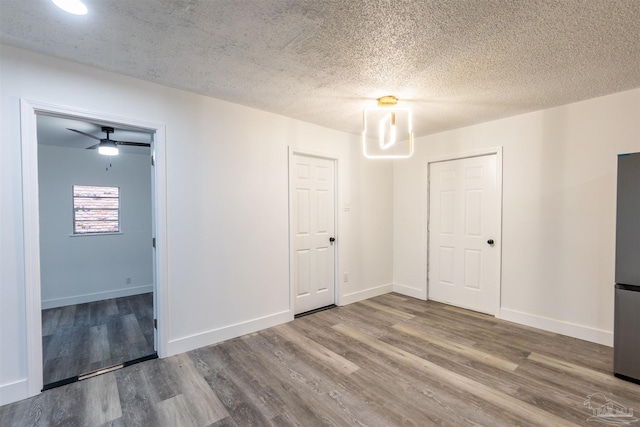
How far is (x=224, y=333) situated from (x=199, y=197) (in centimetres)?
144

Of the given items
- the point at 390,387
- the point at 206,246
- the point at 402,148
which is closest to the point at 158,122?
the point at 206,246

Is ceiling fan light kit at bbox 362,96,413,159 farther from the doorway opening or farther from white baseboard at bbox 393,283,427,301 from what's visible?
the doorway opening

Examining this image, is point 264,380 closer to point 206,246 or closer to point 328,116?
point 206,246

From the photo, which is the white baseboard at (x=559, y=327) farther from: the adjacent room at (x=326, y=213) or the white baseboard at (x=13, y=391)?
the white baseboard at (x=13, y=391)

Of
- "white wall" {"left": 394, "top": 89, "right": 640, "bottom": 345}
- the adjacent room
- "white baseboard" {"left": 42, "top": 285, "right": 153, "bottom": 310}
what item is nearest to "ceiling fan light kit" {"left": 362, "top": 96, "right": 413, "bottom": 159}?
the adjacent room

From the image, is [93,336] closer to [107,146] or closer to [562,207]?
[107,146]

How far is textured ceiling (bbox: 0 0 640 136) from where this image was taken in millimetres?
1630

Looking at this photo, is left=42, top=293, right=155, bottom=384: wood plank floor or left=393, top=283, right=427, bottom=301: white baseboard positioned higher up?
left=393, top=283, right=427, bottom=301: white baseboard

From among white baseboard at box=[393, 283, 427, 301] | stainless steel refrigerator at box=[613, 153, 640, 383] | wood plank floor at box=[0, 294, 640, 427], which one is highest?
stainless steel refrigerator at box=[613, 153, 640, 383]

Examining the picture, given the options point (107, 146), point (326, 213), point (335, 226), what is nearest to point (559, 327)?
point (335, 226)

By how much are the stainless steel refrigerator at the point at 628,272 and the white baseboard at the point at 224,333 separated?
3061 millimetres

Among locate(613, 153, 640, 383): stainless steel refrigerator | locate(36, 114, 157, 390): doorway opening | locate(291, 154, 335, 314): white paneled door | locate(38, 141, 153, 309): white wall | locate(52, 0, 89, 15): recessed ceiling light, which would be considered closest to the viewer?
locate(52, 0, 89, 15): recessed ceiling light

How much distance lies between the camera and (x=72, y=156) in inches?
177

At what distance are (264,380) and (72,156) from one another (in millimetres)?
4629
